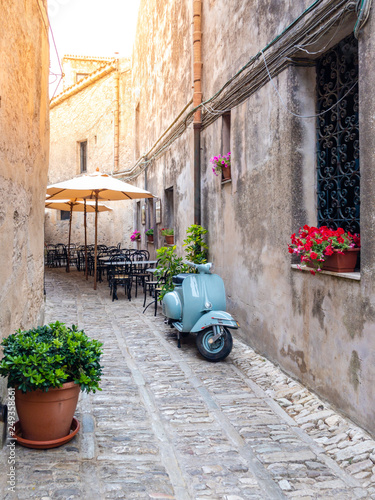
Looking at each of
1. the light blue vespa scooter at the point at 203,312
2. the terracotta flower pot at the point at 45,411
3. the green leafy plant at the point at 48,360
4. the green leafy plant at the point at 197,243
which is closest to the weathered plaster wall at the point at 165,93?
the green leafy plant at the point at 197,243

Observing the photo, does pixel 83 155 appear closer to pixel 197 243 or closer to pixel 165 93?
pixel 165 93

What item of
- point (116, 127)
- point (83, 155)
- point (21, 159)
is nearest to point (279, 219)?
point (21, 159)

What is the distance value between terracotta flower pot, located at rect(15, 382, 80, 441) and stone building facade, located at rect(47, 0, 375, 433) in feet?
6.98

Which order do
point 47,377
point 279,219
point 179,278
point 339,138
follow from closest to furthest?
point 47,377, point 339,138, point 279,219, point 179,278

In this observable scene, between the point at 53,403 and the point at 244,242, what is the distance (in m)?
3.53

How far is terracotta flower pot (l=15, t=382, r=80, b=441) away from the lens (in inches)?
115

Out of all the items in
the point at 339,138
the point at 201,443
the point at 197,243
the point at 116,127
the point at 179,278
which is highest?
the point at 116,127

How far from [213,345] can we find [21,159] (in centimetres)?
293

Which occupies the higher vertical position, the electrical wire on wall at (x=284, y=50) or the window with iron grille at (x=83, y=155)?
the window with iron grille at (x=83, y=155)

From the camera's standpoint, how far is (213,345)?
5262 mm

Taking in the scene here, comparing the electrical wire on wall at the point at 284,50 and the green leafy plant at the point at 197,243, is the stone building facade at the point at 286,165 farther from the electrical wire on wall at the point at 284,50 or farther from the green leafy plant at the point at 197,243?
the green leafy plant at the point at 197,243

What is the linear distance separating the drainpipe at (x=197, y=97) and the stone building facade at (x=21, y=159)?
3075 mm

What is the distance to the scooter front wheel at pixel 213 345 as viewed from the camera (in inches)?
204

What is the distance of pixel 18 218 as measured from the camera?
3.98m
